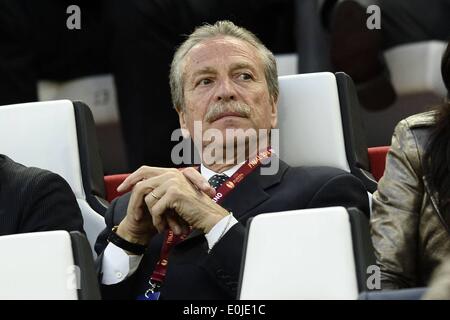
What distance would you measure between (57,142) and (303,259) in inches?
30.5

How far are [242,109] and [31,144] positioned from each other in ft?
1.19

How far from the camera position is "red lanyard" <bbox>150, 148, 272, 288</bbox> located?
4.42ft

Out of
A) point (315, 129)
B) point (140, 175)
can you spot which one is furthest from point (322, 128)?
point (140, 175)

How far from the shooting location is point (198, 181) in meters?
1.33

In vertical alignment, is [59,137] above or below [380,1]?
below

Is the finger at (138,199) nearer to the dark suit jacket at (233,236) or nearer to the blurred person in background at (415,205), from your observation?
the dark suit jacket at (233,236)

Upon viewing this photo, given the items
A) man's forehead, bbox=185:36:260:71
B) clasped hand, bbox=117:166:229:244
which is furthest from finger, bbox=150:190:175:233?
man's forehead, bbox=185:36:260:71

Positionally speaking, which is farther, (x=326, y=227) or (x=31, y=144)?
(x=31, y=144)

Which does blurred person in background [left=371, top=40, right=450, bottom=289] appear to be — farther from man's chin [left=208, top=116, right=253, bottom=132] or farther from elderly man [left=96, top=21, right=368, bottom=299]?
man's chin [left=208, top=116, right=253, bottom=132]

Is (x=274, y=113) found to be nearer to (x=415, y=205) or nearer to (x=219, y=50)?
(x=219, y=50)

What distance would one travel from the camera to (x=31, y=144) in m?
1.66
